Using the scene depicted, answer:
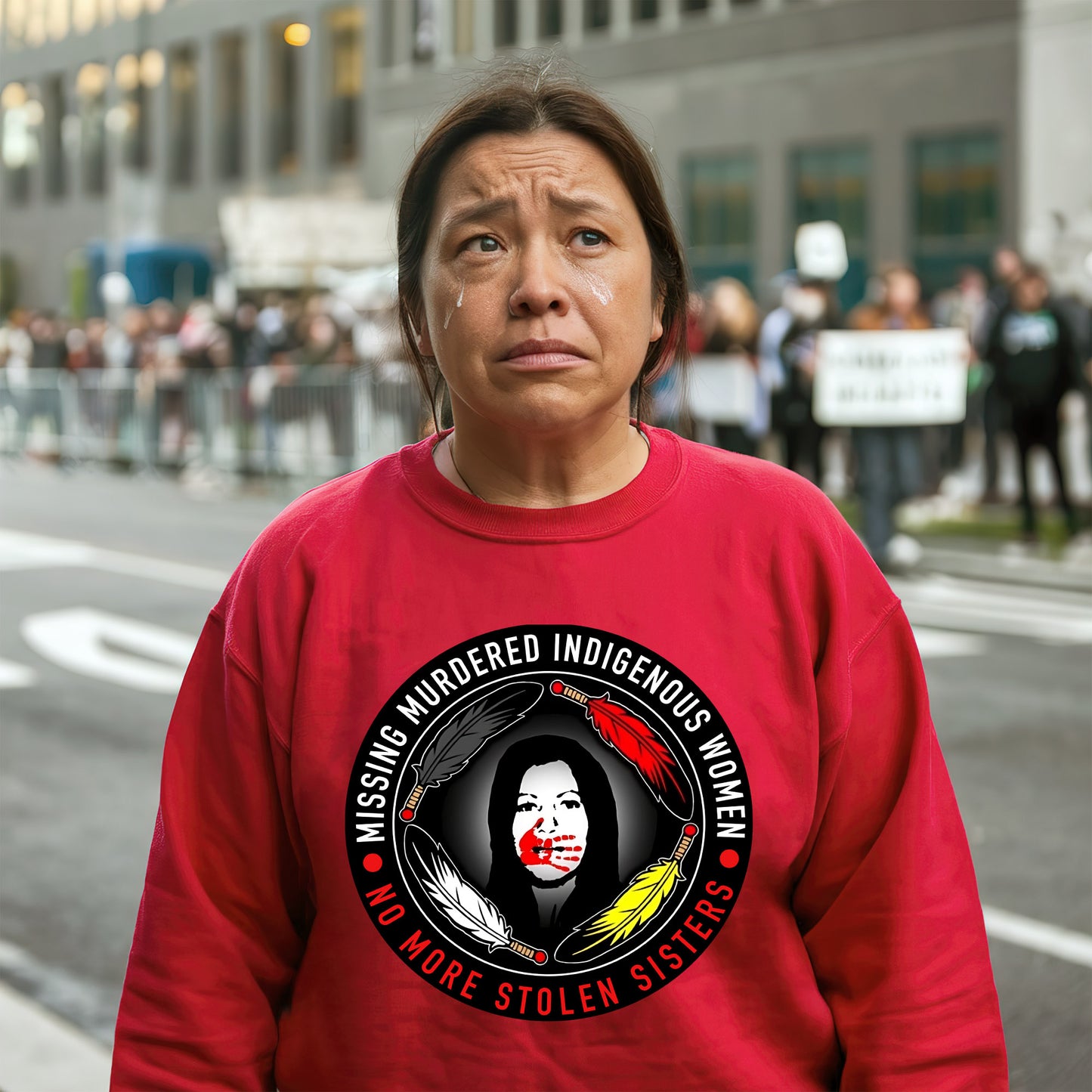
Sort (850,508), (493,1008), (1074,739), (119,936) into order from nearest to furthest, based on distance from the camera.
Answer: (493,1008) < (119,936) < (1074,739) < (850,508)

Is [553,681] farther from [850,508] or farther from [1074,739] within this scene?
[850,508]

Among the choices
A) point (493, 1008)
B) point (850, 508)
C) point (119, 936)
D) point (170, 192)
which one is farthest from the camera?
point (170, 192)

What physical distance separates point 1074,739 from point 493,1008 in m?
5.87

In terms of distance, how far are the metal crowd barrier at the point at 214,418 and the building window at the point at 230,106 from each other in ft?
80.3

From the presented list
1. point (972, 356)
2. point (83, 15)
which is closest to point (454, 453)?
point (972, 356)

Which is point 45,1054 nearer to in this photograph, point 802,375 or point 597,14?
point 802,375

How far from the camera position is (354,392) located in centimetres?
1762

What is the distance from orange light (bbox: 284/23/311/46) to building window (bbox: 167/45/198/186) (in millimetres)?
5428

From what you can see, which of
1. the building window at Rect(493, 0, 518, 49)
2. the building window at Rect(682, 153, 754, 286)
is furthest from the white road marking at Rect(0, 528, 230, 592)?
the building window at Rect(493, 0, 518, 49)

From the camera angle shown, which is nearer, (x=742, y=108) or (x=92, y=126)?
(x=742, y=108)

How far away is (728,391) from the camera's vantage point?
13.7m

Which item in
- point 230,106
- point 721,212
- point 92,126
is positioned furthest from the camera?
point 92,126

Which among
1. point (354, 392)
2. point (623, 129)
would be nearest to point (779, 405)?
point (354, 392)

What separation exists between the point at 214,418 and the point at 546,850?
1911cm
